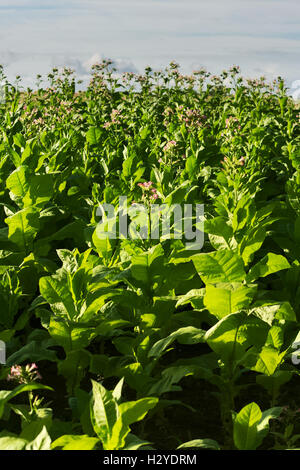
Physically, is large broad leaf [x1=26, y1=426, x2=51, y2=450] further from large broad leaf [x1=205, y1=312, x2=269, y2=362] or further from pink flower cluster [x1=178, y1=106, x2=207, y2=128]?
pink flower cluster [x1=178, y1=106, x2=207, y2=128]

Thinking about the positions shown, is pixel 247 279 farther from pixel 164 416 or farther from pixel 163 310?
pixel 164 416

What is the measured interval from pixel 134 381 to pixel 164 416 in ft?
1.53

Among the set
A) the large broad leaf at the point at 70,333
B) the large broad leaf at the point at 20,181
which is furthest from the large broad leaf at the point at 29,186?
the large broad leaf at the point at 70,333

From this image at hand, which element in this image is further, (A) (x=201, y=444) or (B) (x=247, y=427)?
(B) (x=247, y=427)

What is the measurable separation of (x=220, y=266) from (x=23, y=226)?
1.53 metres

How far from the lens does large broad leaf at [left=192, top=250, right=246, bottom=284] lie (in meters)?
3.14

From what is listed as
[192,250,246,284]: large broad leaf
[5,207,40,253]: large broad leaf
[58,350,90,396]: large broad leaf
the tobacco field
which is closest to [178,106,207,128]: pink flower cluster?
the tobacco field

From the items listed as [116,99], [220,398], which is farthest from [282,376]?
[116,99]

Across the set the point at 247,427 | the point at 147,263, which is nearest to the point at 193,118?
the point at 147,263

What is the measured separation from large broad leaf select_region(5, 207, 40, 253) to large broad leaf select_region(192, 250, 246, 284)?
1.39m

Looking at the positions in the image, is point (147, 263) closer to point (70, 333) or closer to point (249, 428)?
point (70, 333)

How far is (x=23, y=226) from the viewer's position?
4156 millimetres

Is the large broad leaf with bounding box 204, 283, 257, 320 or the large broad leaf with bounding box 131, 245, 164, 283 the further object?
the large broad leaf with bounding box 131, 245, 164, 283
